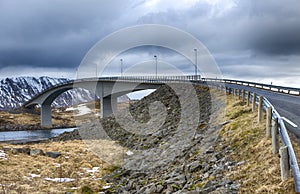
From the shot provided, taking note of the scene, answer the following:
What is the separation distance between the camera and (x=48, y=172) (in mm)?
16359

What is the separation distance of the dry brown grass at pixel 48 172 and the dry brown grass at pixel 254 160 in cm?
712

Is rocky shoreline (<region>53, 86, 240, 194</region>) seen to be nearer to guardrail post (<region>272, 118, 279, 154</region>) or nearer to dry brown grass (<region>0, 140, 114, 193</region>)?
dry brown grass (<region>0, 140, 114, 193</region>)

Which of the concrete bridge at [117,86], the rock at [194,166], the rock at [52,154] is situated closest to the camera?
the rock at [194,166]

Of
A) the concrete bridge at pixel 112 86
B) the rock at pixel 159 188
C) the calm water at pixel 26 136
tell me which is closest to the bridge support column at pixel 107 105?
the concrete bridge at pixel 112 86

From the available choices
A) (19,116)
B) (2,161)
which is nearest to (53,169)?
(2,161)

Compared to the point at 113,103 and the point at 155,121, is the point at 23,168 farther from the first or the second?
the point at 113,103

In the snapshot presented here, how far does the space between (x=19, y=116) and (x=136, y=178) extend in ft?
371

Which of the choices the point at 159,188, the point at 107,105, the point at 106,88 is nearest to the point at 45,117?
the point at 107,105

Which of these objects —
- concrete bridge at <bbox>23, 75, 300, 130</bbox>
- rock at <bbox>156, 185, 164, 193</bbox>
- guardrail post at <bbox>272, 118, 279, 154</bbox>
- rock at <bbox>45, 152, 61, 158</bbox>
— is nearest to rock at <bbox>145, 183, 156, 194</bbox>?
rock at <bbox>156, 185, 164, 193</bbox>

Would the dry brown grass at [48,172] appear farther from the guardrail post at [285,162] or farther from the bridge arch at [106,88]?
the bridge arch at [106,88]

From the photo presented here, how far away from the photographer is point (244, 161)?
10594 mm

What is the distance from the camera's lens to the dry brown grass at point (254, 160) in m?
7.42

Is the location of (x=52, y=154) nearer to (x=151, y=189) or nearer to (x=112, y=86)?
(x=151, y=189)

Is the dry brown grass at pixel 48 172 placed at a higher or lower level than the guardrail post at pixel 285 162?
lower
